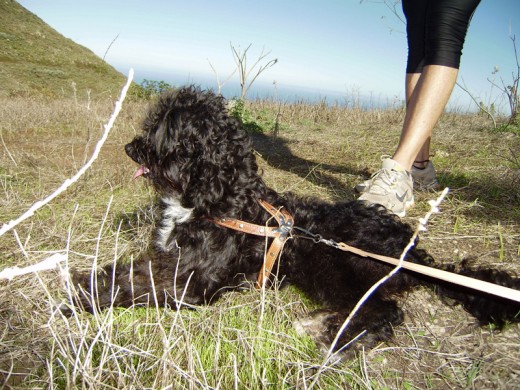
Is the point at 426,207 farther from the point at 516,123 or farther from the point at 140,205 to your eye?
the point at 516,123

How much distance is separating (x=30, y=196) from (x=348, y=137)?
5.59 m

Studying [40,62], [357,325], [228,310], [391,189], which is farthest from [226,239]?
[40,62]

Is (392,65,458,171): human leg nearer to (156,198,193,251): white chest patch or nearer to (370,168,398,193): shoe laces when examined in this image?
(370,168,398,193): shoe laces

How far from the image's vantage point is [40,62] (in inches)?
1043

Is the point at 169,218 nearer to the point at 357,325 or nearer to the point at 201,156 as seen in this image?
the point at 201,156

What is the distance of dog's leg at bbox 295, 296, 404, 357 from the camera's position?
1.83m

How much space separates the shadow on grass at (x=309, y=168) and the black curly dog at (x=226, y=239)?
1.53 metres

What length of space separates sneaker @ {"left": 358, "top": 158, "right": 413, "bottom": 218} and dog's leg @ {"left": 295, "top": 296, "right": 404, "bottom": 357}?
3.39 ft

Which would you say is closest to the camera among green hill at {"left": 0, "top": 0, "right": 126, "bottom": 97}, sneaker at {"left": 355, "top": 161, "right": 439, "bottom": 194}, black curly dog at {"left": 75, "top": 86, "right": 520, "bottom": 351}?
black curly dog at {"left": 75, "top": 86, "right": 520, "bottom": 351}

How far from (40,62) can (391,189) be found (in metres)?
32.1

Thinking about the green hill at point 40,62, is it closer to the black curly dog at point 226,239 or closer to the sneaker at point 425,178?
the sneaker at point 425,178

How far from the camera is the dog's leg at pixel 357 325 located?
6.00 feet

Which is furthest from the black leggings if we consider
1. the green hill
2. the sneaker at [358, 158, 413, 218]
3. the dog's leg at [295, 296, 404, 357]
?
the green hill

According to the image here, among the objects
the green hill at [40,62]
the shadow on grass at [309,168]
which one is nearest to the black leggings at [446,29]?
the shadow on grass at [309,168]
